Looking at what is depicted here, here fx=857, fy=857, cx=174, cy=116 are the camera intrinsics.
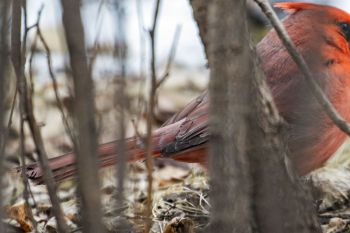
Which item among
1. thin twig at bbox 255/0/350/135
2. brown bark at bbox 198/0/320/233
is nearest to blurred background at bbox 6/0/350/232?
brown bark at bbox 198/0/320/233

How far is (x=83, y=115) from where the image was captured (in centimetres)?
201

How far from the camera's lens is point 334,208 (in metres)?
4.33

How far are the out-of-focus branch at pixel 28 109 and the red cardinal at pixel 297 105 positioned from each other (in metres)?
1.33

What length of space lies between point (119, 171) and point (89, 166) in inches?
5.3

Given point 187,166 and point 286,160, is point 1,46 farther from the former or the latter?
point 187,166

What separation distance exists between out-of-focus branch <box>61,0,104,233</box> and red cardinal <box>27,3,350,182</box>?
183 cm

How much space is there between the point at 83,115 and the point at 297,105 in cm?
212

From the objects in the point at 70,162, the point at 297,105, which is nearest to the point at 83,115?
the point at 70,162

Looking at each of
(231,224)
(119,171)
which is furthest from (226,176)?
(119,171)

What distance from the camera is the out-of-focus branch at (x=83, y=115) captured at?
201cm

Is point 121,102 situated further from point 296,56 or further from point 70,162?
point 70,162

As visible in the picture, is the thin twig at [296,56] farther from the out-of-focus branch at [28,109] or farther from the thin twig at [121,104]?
the out-of-focus branch at [28,109]

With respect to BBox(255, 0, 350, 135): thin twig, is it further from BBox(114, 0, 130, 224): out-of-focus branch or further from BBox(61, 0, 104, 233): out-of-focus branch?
BBox(61, 0, 104, 233): out-of-focus branch

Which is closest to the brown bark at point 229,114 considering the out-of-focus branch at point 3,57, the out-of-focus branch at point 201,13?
the out-of-focus branch at point 201,13
